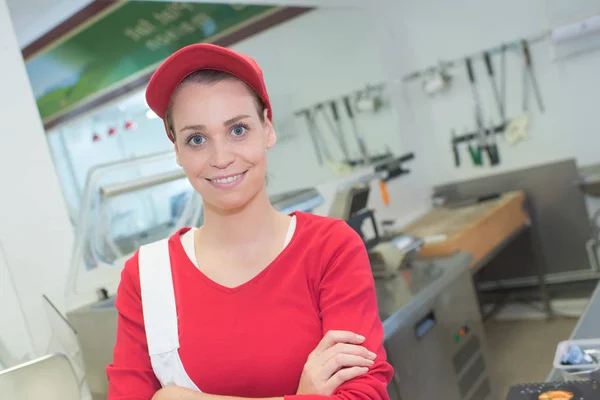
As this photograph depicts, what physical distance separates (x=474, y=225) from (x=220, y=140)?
2.21 m

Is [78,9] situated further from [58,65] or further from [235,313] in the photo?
[235,313]

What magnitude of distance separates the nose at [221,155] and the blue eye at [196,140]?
0.03m

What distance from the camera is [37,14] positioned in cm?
214

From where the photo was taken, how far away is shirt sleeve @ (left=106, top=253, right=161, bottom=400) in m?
0.95

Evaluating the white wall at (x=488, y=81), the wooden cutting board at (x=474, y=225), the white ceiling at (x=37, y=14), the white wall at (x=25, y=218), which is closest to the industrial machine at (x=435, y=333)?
the wooden cutting board at (x=474, y=225)

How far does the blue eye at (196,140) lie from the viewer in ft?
3.01

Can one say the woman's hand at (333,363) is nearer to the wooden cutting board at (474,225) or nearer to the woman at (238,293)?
the woman at (238,293)

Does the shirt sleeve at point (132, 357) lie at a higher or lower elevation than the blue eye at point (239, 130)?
lower

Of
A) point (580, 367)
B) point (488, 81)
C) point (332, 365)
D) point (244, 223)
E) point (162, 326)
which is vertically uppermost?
point (488, 81)

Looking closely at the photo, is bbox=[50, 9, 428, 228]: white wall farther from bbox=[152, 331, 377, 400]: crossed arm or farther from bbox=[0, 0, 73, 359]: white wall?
bbox=[152, 331, 377, 400]: crossed arm

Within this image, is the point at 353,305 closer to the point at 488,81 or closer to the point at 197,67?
the point at 197,67

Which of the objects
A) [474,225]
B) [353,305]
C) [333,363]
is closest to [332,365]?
[333,363]

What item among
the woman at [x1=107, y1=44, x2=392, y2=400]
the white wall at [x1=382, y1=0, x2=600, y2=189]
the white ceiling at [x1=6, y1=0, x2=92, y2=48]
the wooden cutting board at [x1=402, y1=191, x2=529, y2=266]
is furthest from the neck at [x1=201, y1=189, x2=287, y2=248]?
the white wall at [x1=382, y1=0, x2=600, y2=189]

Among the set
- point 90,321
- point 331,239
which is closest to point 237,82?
point 331,239
